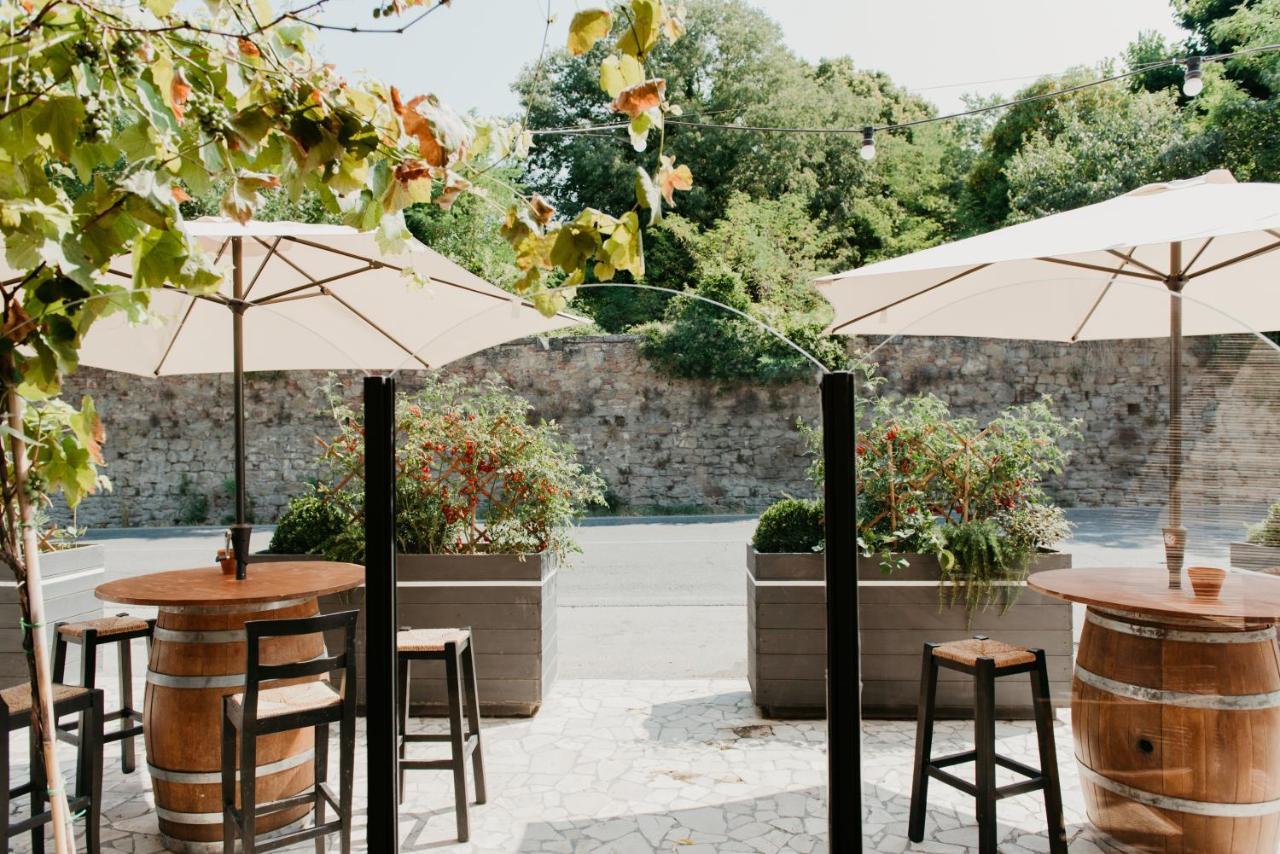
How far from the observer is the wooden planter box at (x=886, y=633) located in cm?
361

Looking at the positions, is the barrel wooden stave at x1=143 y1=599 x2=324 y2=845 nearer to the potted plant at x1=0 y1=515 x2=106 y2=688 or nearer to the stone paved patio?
the stone paved patio

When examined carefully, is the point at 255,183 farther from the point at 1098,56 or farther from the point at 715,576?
the point at 1098,56

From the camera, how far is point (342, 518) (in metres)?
4.18

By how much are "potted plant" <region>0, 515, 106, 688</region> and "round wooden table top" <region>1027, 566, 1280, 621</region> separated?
406cm

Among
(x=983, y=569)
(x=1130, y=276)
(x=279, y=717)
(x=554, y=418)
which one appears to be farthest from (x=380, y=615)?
(x=554, y=418)

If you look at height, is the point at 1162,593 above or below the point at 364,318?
below

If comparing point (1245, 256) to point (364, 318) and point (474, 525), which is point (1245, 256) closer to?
point (364, 318)

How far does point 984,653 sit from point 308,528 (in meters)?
3.04

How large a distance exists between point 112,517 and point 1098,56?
19484 millimetres

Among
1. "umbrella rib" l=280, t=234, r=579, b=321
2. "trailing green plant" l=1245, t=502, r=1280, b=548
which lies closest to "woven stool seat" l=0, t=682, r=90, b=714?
"umbrella rib" l=280, t=234, r=579, b=321

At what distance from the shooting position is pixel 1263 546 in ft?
5.69

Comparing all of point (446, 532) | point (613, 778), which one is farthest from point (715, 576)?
point (613, 778)

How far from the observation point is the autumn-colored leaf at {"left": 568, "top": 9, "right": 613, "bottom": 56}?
125 cm

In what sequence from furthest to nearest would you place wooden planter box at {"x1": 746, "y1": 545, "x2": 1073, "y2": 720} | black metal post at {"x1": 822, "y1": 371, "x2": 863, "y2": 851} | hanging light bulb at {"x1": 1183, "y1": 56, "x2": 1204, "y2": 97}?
hanging light bulb at {"x1": 1183, "y1": 56, "x2": 1204, "y2": 97} < wooden planter box at {"x1": 746, "y1": 545, "x2": 1073, "y2": 720} < black metal post at {"x1": 822, "y1": 371, "x2": 863, "y2": 851}
